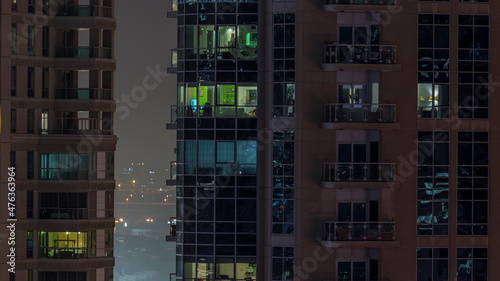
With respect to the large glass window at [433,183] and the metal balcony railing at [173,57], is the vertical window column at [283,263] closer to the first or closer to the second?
the large glass window at [433,183]

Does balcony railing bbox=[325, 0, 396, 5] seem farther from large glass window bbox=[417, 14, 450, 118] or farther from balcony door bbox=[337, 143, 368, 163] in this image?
balcony door bbox=[337, 143, 368, 163]

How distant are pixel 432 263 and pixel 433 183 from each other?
3.00 m

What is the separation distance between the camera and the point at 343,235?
56500 mm

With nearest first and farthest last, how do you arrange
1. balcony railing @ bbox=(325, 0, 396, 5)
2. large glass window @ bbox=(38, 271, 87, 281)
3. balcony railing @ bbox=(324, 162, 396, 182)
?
balcony railing @ bbox=(324, 162, 396, 182) < balcony railing @ bbox=(325, 0, 396, 5) < large glass window @ bbox=(38, 271, 87, 281)

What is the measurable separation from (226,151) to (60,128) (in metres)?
7.82

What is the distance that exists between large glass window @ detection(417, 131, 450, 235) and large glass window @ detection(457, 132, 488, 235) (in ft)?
1.74

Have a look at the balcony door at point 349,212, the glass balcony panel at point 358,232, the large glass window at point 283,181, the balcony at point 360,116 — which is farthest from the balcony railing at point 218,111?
the glass balcony panel at point 358,232

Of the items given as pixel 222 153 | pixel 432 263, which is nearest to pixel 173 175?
pixel 222 153

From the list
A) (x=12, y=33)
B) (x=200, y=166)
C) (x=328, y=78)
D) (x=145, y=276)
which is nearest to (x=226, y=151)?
(x=200, y=166)

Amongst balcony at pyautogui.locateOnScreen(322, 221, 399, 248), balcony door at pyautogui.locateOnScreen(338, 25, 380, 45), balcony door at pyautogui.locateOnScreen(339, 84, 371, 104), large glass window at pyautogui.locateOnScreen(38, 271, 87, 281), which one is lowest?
large glass window at pyautogui.locateOnScreen(38, 271, 87, 281)

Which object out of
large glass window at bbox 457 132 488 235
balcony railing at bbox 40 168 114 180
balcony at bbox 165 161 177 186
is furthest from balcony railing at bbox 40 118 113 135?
large glass window at bbox 457 132 488 235

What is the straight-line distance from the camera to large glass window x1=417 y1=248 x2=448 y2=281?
188 ft

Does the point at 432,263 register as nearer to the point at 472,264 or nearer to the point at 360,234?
the point at 472,264

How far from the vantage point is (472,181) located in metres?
57.7
